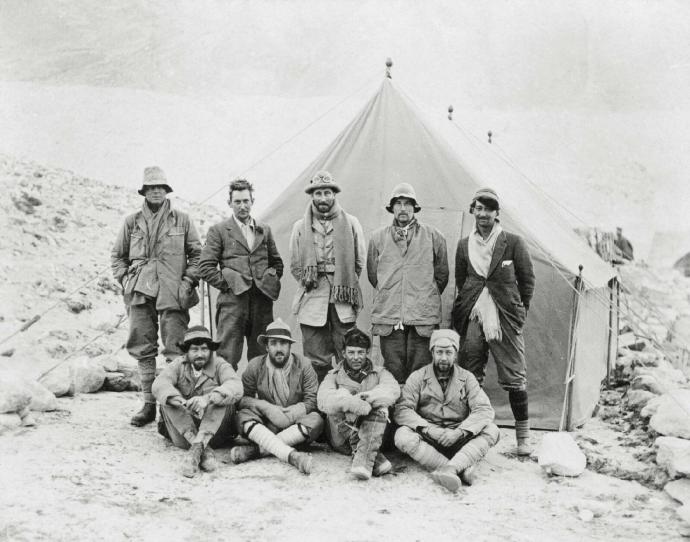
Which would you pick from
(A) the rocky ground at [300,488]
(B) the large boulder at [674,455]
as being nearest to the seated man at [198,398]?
(A) the rocky ground at [300,488]

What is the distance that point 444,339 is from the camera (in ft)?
12.7

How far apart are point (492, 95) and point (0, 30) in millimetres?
17097

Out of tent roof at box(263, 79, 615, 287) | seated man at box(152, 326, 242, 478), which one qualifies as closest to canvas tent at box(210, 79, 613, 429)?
tent roof at box(263, 79, 615, 287)

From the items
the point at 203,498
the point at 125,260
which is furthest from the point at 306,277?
the point at 203,498

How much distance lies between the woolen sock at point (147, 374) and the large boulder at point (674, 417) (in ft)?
10.1

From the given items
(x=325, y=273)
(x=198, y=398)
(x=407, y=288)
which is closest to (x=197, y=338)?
(x=198, y=398)

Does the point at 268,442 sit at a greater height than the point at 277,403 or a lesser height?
lesser

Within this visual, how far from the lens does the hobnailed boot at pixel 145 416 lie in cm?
428

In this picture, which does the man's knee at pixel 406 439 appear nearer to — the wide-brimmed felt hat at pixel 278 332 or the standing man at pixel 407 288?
the standing man at pixel 407 288

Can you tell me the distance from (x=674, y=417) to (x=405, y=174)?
8.26 ft

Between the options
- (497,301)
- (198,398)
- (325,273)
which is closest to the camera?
(198,398)

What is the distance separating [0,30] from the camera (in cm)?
1853

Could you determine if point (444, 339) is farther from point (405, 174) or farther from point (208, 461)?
point (405, 174)

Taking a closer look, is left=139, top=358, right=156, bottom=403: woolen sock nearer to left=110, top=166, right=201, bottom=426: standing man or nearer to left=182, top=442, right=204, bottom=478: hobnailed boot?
left=110, top=166, right=201, bottom=426: standing man
